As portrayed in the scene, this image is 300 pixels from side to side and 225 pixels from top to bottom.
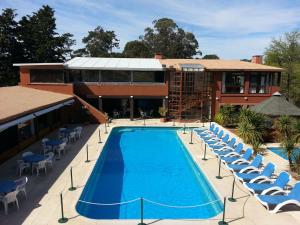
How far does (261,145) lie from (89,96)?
17018 millimetres

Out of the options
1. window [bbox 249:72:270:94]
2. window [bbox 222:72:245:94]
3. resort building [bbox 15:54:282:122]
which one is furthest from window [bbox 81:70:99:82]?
window [bbox 249:72:270:94]

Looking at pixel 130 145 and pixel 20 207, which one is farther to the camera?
pixel 130 145

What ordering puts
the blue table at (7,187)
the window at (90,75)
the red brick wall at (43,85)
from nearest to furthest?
the blue table at (7,187) → the red brick wall at (43,85) → the window at (90,75)

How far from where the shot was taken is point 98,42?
83.2 metres

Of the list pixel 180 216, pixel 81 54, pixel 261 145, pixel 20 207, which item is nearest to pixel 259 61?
pixel 261 145

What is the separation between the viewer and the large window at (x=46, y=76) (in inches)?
1071

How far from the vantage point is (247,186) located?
12586mm

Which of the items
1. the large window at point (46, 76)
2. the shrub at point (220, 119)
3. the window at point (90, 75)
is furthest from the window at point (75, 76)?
the shrub at point (220, 119)

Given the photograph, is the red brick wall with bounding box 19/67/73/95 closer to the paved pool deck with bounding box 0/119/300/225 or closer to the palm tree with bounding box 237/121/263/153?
the paved pool deck with bounding box 0/119/300/225

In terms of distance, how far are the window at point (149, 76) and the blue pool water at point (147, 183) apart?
9565 millimetres

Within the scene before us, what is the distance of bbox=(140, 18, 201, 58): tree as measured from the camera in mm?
77812

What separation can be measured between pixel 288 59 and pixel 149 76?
27265mm

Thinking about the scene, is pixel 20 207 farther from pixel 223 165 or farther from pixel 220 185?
pixel 223 165

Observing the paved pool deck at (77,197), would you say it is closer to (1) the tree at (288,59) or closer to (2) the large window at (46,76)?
(2) the large window at (46,76)
